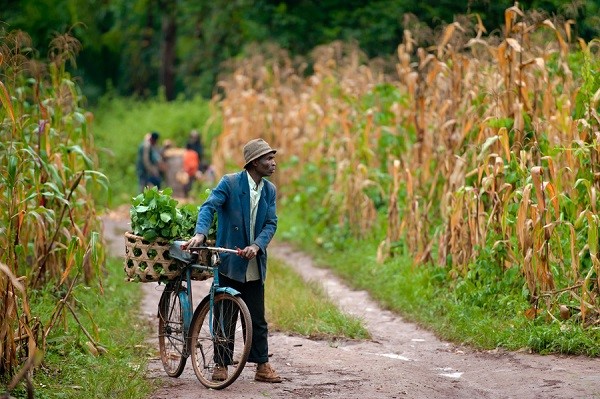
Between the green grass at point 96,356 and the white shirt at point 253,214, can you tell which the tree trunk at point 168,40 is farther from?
the white shirt at point 253,214

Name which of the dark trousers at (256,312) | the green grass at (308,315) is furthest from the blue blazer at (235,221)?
the green grass at (308,315)

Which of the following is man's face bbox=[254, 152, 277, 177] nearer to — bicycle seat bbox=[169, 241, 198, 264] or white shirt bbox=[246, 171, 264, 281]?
white shirt bbox=[246, 171, 264, 281]

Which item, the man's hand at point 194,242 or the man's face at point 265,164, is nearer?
the man's hand at point 194,242

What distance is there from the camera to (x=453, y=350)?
906cm

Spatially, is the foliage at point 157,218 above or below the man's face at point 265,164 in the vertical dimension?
below

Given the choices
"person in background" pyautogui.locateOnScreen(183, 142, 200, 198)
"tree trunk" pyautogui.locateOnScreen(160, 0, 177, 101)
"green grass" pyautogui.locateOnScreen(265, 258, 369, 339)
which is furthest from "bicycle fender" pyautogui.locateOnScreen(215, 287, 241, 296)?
"tree trunk" pyautogui.locateOnScreen(160, 0, 177, 101)

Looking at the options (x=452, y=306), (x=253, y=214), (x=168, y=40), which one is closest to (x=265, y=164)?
(x=253, y=214)

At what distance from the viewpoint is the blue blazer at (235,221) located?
734 cm

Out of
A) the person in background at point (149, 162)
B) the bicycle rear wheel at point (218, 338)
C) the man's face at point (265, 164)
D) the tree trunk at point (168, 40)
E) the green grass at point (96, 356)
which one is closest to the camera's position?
the green grass at point (96, 356)

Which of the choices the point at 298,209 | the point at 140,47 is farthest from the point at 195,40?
the point at 298,209

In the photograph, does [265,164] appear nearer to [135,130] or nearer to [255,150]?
[255,150]

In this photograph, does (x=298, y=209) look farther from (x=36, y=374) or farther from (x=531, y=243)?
(x=36, y=374)

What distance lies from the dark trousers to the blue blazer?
0.10 metres

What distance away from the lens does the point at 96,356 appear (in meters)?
8.12
